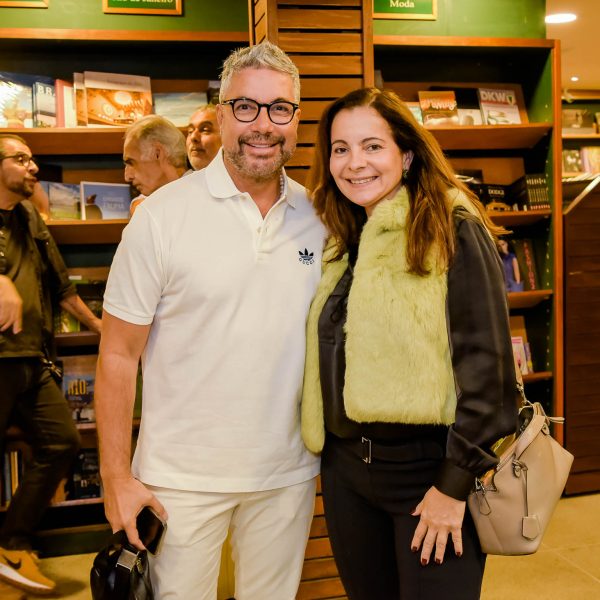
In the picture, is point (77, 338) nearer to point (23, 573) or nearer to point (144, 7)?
point (23, 573)

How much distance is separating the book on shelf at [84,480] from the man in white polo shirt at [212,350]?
2.11 metres

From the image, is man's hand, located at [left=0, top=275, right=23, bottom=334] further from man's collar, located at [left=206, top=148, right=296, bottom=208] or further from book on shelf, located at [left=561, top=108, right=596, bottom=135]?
book on shelf, located at [left=561, top=108, right=596, bottom=135]

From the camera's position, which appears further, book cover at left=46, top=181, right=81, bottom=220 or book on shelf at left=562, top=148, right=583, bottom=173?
book on shelf at left=562, top=148, right=583, bottom=173

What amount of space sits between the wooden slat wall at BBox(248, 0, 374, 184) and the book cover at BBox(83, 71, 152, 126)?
1.26 meters

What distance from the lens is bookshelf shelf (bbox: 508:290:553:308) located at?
4008 millimetres

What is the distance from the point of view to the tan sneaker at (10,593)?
121 inches

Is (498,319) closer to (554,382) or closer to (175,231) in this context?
(175,231)

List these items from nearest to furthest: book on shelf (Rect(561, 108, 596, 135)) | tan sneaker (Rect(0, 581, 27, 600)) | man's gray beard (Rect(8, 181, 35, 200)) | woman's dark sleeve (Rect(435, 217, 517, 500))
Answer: woman's dark sleeve (Rect(435, 217, 517, 500)), tan sneaker (Rect(0, 581, 27, 600)), man's gray beard (Rect(8, 181, 35, 200)), book on shelf (Rect(561, 108, 596, 135))

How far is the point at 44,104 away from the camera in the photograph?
11.6 ft

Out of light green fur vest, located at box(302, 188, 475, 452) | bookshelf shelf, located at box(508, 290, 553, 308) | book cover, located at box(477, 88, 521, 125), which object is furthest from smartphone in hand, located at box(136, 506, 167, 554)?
book cover, located at box(477, 88, 521, 125)

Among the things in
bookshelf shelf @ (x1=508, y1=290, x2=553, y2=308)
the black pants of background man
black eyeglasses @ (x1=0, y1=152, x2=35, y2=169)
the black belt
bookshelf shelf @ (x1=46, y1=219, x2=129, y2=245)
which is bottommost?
the black pants of background man

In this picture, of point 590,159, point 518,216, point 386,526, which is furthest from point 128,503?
point 590,159

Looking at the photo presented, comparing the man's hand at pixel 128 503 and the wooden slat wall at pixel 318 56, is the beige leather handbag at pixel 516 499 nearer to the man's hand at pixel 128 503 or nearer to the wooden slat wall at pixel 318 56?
the man's hand at pixel 128 503

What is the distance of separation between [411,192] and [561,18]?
4740 mm
